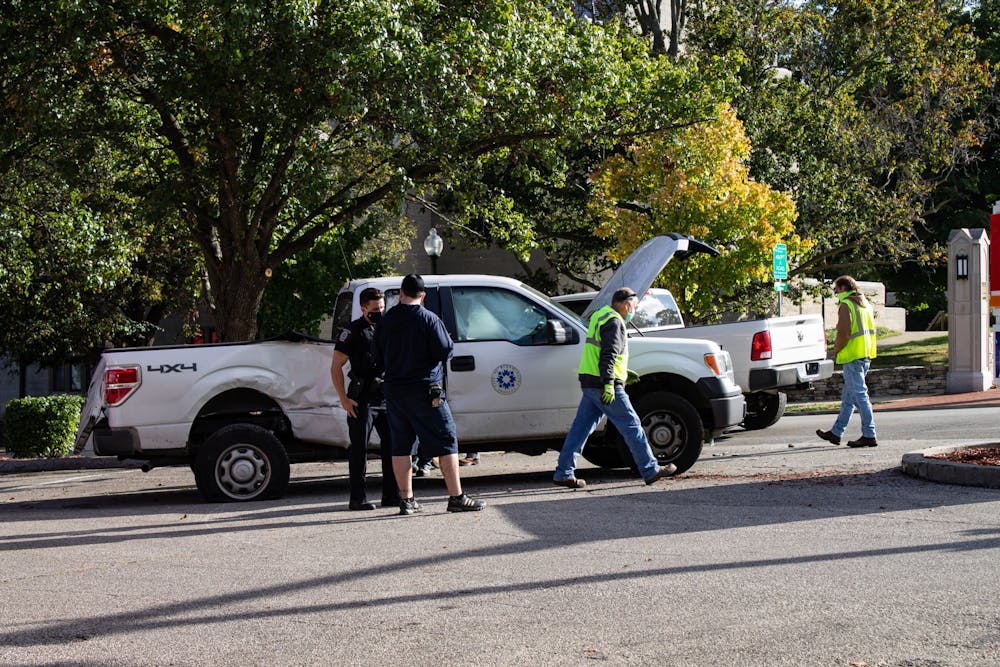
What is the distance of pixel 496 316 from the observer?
11430mm

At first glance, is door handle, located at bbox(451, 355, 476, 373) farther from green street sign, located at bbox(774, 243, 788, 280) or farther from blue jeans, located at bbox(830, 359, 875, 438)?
green street sign, located at bbox(774, 243, 788, 280)

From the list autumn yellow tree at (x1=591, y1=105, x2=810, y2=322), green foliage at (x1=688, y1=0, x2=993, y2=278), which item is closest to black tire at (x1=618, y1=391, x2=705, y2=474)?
autumn yellow tree at (x1=591, y1=105, x2=810, y2=322)

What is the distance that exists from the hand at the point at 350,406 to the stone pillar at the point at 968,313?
18.4 meters

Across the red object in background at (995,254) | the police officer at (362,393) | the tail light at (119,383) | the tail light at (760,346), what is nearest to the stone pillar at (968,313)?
the tail light at (760,346)

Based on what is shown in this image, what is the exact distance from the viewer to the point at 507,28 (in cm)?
1711

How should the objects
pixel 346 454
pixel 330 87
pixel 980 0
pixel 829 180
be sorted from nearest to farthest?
pixel 346 454, pixel 330 87, pixel 829 180, pixel 980 0

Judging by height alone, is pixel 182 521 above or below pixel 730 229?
below


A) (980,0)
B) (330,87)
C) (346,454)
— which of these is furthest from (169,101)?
(980,0)

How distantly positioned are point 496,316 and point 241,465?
2.66 m

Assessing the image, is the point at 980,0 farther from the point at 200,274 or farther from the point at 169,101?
→ the point at 169,101

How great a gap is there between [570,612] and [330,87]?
35.3 ft

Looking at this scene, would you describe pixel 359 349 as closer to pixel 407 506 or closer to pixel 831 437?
pixel 407 506

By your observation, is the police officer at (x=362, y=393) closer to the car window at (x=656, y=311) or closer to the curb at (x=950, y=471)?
the curb at (x=950, y=471)

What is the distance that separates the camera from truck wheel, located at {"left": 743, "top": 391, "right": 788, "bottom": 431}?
1694cm
